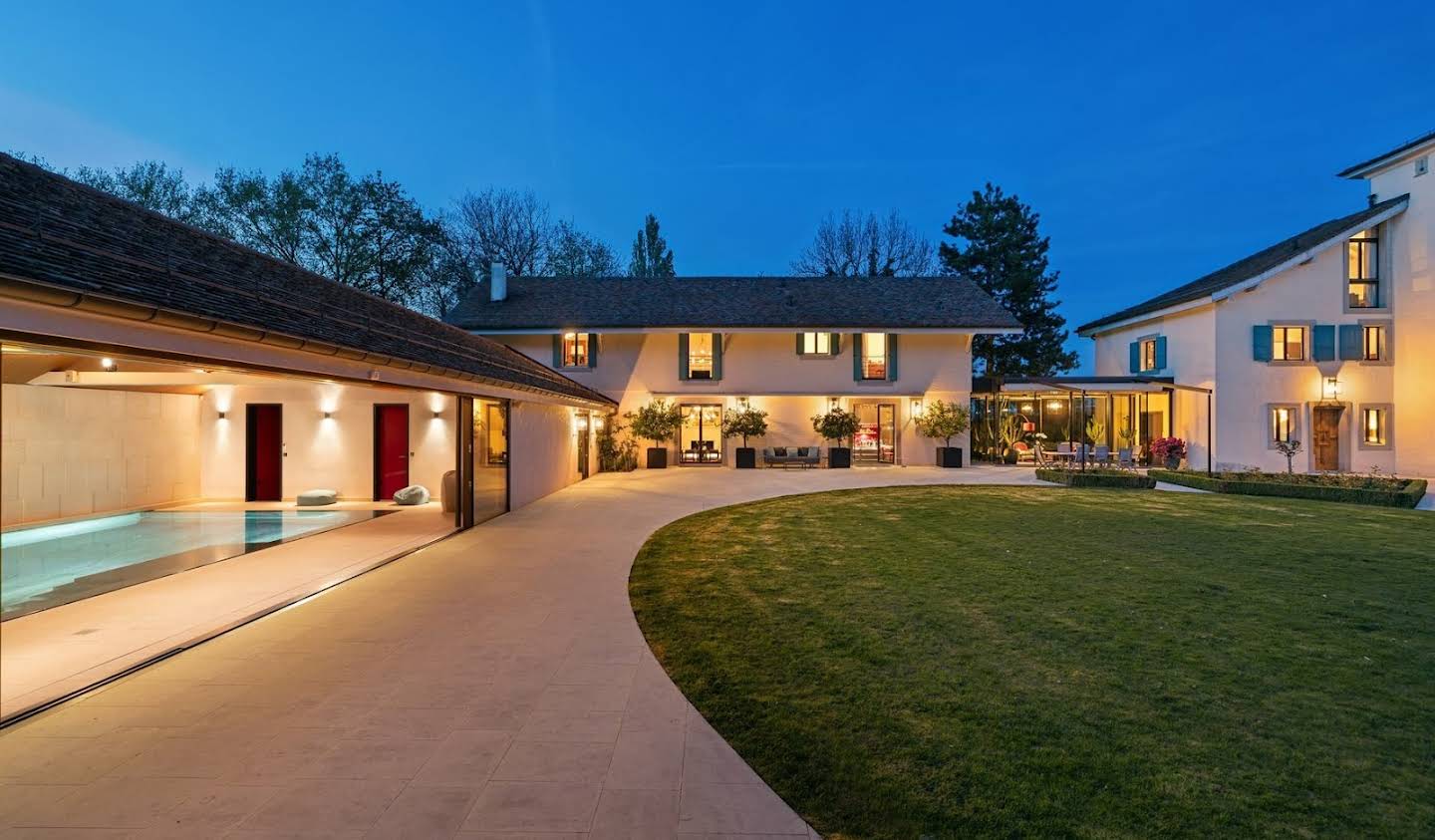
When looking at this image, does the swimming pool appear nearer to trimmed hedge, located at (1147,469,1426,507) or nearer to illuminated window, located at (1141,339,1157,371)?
trimmed hedge, located at (1147,469,1426,507)

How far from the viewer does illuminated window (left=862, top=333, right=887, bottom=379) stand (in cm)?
2034

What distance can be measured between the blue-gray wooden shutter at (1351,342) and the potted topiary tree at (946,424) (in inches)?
433

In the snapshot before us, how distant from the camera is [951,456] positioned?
19.8 metres

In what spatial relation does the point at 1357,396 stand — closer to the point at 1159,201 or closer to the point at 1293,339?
the point at 1293,339

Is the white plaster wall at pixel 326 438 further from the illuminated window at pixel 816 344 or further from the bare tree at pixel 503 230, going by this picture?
the bare tree at pixel 503 230

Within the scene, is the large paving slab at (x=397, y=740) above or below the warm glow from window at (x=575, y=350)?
below

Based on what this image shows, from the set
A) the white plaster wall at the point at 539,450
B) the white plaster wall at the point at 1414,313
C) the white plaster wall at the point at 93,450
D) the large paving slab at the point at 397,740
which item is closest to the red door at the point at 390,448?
the white plaster wall at the point at 539,450

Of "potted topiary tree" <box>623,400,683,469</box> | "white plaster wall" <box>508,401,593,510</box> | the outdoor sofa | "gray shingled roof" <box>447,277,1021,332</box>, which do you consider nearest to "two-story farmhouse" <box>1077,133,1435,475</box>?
"gray shingled roof" <box>447,277,1021,332</box>

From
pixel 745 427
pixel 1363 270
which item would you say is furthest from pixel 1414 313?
pixel 745 427

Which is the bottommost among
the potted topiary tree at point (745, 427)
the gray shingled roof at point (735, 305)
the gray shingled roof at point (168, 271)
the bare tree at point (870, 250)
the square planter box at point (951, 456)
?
the square planter box at point (951, 456)

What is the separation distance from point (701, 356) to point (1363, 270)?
826 inches

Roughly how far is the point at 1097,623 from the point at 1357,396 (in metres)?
21.2

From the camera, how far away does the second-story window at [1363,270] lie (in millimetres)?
18766

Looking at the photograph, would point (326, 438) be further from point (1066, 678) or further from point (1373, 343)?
point (1373, 343)
